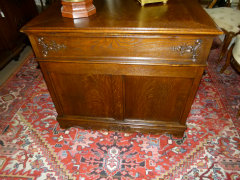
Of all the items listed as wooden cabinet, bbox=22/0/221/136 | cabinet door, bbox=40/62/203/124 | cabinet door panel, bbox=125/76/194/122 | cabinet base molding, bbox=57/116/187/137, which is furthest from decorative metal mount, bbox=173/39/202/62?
cabinet base molding, bbox=57/116/187/137

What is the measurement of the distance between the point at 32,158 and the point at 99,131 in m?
0.65

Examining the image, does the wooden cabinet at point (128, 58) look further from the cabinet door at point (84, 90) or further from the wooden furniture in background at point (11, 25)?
the wooden furniture in background at point (11, 25)

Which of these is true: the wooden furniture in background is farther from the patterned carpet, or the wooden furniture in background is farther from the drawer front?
the drawer front

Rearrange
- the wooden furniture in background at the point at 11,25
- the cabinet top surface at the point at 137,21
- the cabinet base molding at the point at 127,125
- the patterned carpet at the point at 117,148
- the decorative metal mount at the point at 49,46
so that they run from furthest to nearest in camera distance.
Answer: the wooden furniture in background at the point at 11,25
the cabinet base molding at the point at 127,125
the patterned carpet at the point at 117,148
the decorative metal mount at the point at 49,46
the cabinet top surface at the point at 137,21

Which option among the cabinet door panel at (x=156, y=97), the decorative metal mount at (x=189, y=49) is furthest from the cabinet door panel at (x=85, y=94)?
the decorative metal mount at (x=189, y=49)

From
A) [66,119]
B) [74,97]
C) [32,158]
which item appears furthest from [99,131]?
[32,158]

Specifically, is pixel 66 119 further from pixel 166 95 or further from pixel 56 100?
pixel 166 95

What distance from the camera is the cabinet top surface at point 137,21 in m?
1.05

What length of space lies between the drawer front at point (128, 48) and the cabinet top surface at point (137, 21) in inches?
2.3

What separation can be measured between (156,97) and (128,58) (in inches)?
17.1

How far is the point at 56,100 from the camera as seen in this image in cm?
158

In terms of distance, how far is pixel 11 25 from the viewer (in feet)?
8.53

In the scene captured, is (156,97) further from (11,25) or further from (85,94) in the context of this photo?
(11,25)

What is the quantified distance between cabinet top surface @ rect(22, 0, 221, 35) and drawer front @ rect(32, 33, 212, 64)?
58mm
